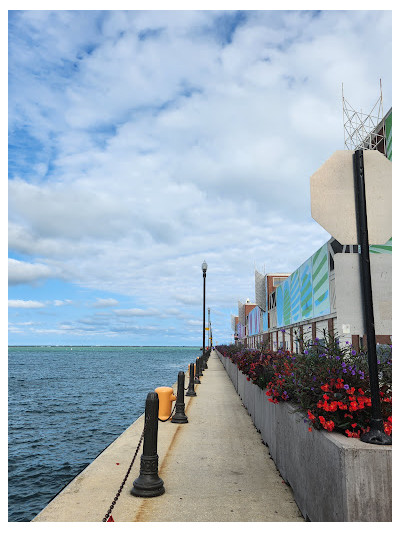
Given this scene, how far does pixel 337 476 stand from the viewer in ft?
11.6

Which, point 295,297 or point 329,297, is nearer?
point 329,297

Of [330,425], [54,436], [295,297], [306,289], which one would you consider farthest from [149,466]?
[295,297]

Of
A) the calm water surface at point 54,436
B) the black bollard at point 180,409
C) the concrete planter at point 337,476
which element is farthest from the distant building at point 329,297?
the calm water surface at point 54,436

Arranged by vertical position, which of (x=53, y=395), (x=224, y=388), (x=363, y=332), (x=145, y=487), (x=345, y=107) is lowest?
(x=53, y=395)

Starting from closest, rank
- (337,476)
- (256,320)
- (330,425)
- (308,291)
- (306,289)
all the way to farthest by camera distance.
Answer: (337,476) → (330,425) → (308,291) → (306,289) → (256,320)

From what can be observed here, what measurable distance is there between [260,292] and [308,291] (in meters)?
31.2

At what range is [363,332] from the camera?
3680mm

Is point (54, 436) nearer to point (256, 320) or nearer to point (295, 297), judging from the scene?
point (295, 297)

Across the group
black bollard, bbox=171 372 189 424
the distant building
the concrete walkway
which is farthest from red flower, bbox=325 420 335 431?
black bollard, bbox=171 372 189 424

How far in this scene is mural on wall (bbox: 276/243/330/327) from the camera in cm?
2828

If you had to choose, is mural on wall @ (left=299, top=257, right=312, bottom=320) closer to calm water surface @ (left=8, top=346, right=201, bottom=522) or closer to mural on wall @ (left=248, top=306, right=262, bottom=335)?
calm water surface @ (left=8, top=346, right=201, bottom=522)
